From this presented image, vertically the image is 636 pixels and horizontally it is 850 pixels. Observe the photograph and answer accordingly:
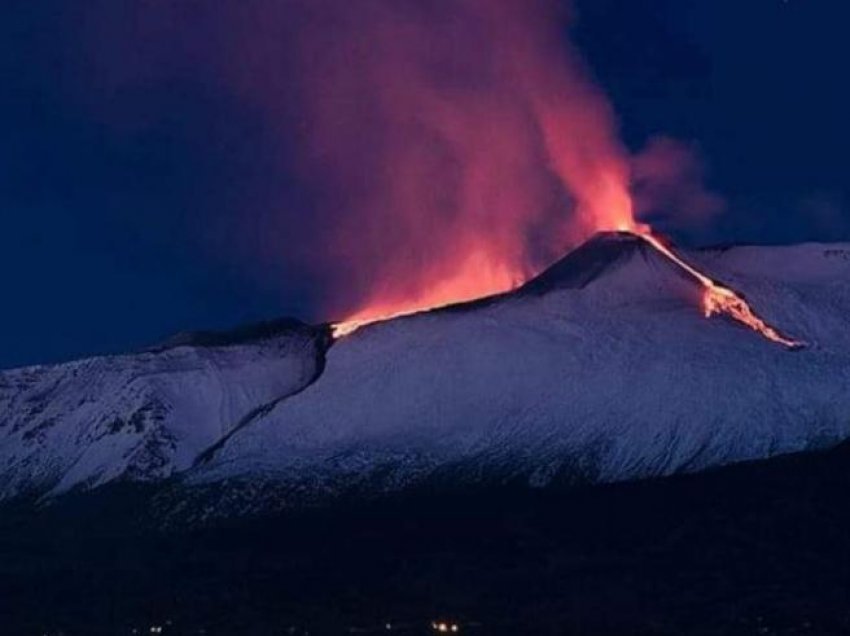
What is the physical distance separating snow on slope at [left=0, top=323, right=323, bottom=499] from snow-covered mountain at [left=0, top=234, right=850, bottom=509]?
0.53 feet

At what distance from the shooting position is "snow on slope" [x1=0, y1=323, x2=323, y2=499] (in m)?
130

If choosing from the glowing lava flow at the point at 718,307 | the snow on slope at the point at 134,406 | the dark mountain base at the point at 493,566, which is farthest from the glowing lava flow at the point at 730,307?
the snow on slope at the point at 134,406

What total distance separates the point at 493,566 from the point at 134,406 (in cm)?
3962

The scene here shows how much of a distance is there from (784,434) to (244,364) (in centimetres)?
3629

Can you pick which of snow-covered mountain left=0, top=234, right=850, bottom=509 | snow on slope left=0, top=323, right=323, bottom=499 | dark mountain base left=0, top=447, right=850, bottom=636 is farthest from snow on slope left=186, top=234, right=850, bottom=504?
dark mountain base left=0, top=447, right=850, bottom=636

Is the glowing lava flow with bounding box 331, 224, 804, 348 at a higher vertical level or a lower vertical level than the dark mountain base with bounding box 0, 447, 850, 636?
higher

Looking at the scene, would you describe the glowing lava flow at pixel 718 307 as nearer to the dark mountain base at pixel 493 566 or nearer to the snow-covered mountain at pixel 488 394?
the snow-covered mountain at pixel 488 394

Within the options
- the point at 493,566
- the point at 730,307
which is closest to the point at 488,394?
the point at 730,307

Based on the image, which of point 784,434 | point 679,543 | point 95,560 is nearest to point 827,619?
point 679,543

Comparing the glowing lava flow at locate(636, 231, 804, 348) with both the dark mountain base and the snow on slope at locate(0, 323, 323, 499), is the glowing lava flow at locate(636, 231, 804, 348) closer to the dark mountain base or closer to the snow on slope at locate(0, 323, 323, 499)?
the dark mountain base

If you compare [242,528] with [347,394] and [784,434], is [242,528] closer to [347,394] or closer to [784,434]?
[347,394]

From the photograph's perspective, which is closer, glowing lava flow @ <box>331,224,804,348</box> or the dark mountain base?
the dark mountain base

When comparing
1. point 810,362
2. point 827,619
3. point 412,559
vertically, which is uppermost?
point 810,362

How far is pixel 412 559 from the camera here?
340 ft
